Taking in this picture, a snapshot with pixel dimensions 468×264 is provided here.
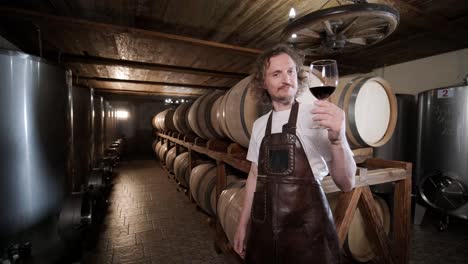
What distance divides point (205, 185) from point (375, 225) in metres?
2.18

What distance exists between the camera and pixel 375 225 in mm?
1792

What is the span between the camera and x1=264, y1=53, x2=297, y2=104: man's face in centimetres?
122

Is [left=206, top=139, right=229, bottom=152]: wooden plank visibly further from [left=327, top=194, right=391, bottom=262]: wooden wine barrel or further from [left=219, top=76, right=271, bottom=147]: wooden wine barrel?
[left=327, top=194, right=391, bottom=262]: wooden wine barrel

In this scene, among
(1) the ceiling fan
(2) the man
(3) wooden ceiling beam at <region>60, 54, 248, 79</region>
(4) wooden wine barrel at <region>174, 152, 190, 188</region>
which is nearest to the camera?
(2) the man

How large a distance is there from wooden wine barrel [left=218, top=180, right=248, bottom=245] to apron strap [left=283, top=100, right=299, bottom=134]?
1062mm

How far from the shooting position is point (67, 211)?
1.81 metres

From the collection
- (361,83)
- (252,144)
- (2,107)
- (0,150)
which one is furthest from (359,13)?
(0,150)

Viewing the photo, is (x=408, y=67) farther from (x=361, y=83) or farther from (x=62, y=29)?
(x=62, y=29)

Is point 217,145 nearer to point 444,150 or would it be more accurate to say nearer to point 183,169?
point 183,169

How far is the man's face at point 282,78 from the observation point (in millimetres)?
1223

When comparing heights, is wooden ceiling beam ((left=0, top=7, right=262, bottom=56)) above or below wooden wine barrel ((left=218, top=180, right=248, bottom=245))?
above

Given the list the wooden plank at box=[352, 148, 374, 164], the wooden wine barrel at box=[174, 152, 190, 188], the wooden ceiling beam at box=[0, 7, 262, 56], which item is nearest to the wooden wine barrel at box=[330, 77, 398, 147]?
the wooden plank at box=[352, 148, 374, 164]

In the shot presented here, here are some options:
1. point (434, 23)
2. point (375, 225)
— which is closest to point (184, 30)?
point (375, 225)

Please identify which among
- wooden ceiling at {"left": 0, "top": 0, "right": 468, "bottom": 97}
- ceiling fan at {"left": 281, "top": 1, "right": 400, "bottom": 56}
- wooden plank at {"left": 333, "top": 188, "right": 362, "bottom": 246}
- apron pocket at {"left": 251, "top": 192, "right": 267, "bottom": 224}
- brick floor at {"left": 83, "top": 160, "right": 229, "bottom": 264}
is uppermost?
wooden ceiling at {"left": 0, "top": 0, "right": 468, "bottom": 97}
